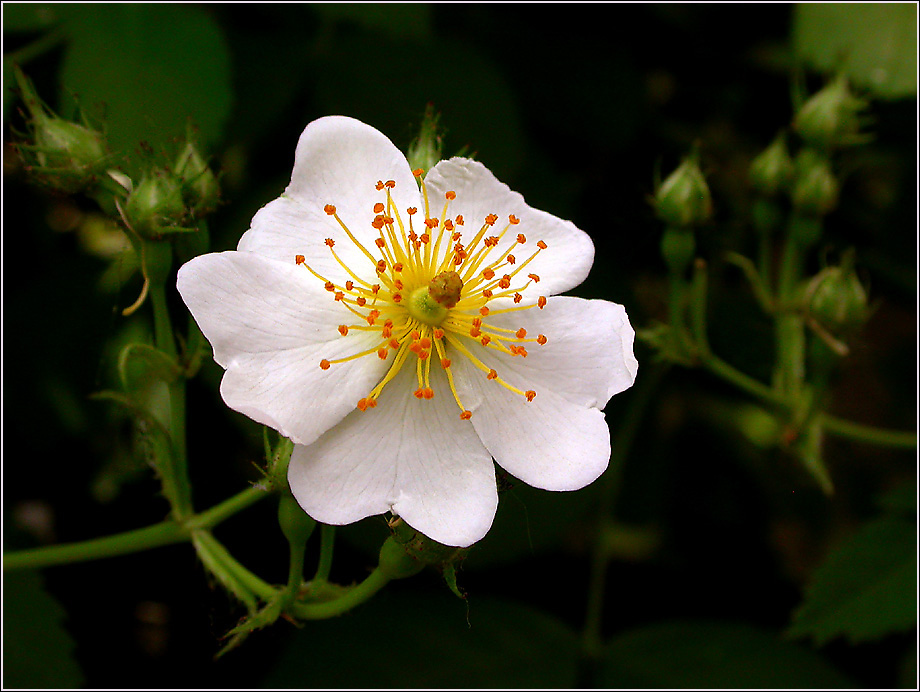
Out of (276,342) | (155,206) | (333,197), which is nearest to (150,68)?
(155,206)

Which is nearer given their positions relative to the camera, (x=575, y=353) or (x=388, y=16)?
(x=575, y=353)

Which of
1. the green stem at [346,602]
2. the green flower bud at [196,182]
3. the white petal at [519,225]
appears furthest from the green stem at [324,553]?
the green flower bud at [196,182]

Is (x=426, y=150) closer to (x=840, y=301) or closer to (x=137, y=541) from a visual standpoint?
(x=137, y=541)

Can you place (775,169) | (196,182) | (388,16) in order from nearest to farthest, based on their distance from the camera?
(196,182), (775,169), (388,16)

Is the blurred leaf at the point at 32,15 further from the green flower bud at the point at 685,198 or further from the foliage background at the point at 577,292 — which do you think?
the green flower bud at the point at 685,198

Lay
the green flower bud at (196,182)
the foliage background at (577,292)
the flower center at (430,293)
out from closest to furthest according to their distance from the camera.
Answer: the flower center at (430,293)
the green flower bud at (196,182)
the foliage background at (577,292)

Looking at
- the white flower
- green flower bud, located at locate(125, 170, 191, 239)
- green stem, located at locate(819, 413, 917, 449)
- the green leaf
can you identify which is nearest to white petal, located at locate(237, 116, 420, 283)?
the white flower
